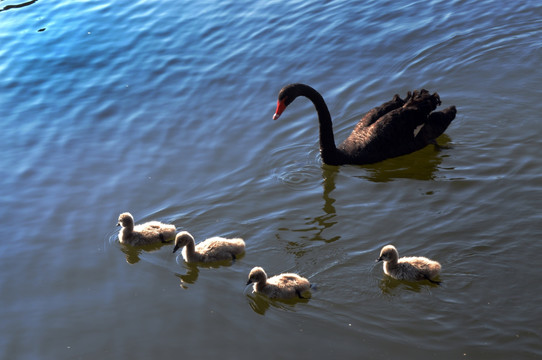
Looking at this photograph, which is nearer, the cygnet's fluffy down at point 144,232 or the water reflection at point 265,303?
the water reflection at point 265,303

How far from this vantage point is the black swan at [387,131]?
8.55 metres

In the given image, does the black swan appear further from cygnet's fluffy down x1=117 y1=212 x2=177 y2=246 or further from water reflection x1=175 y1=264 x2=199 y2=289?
water reflection x1=175 y1=264 x2=199 y2=289

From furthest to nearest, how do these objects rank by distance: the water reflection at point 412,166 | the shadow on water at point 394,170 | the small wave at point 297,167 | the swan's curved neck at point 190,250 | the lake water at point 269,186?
the small wave at point 297,167 → the water reflection at point 412,166 → the shadow on water at point 394,170 → the swan's curved neck at point 190,250 → the lake water at point 269,186

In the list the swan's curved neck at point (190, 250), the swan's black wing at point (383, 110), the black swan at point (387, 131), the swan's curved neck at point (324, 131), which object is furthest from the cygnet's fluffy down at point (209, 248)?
the swan's black wing at point (383, 110)

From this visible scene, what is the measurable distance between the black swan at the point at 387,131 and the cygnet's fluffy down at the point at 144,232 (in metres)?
2.07

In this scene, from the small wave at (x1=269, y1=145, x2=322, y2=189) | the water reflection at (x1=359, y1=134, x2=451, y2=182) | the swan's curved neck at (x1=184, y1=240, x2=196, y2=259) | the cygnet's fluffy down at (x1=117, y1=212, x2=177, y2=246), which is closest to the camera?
the swan's curved neck at (x1=184, y1=240, x2=196, y2=259)

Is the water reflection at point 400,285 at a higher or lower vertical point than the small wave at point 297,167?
lower

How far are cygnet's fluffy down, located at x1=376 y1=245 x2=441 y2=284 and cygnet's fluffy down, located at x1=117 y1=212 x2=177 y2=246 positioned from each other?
228 cm

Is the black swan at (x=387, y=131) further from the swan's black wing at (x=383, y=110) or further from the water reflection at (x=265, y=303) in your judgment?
the water reflection at (x=265, y=303)

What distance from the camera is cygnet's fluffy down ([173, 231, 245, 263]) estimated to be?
687cm

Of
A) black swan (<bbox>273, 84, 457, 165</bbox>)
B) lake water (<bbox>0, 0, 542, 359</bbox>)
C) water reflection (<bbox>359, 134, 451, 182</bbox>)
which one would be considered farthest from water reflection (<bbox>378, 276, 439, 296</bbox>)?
black swan (<bbox>273, 84, 457, 165</bbox>)

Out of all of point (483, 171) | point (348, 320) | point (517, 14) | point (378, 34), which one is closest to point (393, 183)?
point (483, 171)

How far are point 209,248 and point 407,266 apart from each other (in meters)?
1.91

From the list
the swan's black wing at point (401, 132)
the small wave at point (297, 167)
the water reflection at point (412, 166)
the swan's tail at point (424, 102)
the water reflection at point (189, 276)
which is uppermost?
the swan's tail at point (424, 102)
